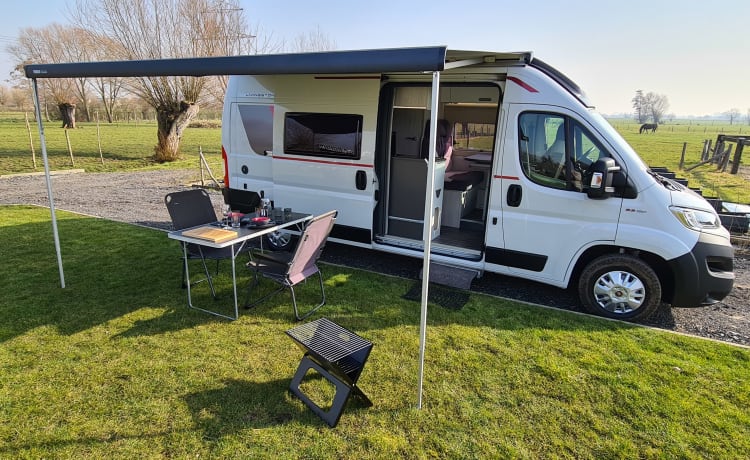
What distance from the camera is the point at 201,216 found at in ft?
15.8

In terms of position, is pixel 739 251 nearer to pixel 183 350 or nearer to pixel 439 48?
pixel 439 48

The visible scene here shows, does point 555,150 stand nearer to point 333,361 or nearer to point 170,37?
point 333,361

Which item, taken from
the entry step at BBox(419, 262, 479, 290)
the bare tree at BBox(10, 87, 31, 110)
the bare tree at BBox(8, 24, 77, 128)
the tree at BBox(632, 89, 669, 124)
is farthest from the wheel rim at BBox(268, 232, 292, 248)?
the tree at BBox(632, 89, 669, 124)

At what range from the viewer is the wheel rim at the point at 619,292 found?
407 cm

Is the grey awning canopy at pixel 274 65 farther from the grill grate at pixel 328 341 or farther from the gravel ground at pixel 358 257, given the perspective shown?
the gravel ground at pixel 358 257

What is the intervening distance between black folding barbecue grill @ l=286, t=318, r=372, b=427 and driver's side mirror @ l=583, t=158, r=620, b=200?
8.48 feet

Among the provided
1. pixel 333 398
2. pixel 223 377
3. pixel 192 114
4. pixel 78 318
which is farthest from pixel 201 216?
pixel 192 114

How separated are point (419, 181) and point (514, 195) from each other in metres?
1.36

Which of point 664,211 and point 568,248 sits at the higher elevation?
point 664,211

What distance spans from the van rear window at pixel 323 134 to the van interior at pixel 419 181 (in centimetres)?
33

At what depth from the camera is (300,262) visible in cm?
398

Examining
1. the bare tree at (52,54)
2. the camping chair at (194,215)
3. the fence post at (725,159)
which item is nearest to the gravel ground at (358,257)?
the camping chair at (194,215)

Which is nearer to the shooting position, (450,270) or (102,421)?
(102,421)

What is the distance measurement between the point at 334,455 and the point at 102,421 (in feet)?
5.04
